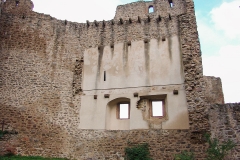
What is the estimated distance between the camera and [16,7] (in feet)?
44.1

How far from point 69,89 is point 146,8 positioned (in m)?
10.3

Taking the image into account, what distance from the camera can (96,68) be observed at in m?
12.4

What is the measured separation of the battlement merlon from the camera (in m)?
18.5

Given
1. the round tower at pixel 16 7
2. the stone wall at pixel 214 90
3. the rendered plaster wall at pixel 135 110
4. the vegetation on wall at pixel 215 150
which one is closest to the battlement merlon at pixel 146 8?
the stone wall at pixel 214 90

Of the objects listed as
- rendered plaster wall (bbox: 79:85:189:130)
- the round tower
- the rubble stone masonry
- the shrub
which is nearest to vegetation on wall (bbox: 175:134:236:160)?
the shrub

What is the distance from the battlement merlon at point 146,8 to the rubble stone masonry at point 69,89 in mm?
6334

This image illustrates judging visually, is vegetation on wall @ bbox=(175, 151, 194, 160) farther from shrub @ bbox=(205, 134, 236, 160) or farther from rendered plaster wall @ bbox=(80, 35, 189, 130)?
rendered plaster wall @ bbox=(80, 35, 189, 130)

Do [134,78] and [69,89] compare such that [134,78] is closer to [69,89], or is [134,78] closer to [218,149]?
[69,89]

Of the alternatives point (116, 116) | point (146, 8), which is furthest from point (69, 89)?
point (146, 8)

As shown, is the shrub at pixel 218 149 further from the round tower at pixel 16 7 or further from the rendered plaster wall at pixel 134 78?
the round tower at pixel 16 7

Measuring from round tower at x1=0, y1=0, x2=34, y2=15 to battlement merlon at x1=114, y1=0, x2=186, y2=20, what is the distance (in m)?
7.37

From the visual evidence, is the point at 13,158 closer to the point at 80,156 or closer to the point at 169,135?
the point at 80,156

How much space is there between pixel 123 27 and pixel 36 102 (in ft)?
19.6

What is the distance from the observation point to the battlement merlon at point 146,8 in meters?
18.5
